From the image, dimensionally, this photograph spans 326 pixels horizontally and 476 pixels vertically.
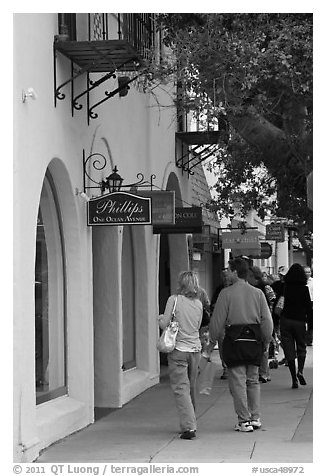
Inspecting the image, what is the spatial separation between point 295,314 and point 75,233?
4721 millimetres

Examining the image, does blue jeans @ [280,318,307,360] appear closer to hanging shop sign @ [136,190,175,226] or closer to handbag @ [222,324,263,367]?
hanging shop sign @ [136,190,175,226]

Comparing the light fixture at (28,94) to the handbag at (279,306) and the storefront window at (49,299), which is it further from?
the handbag at (279,306)

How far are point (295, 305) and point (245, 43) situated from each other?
5.27 meters

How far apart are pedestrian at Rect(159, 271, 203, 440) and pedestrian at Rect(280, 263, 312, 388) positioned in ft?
13.7

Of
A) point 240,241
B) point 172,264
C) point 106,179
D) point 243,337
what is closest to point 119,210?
point 106,179

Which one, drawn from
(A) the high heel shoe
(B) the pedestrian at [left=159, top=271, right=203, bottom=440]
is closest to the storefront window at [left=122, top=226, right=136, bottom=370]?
(A) the high heel shoe

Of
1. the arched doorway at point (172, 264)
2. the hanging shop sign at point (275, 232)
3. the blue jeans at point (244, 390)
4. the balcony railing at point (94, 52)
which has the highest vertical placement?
the balcony railing at point (94, 52)

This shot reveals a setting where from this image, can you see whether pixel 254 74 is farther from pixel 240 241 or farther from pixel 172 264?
pixel 240 241

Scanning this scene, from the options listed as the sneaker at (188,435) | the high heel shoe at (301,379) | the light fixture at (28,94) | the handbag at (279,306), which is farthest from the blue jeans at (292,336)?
the light fixture at (28,94)

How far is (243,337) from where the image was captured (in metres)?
10.5

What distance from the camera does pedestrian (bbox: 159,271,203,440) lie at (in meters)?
10.2

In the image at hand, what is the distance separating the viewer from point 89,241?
11.4 metres

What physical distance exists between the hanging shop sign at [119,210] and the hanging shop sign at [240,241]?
1119 cm

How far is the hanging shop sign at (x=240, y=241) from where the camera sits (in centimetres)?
2188
